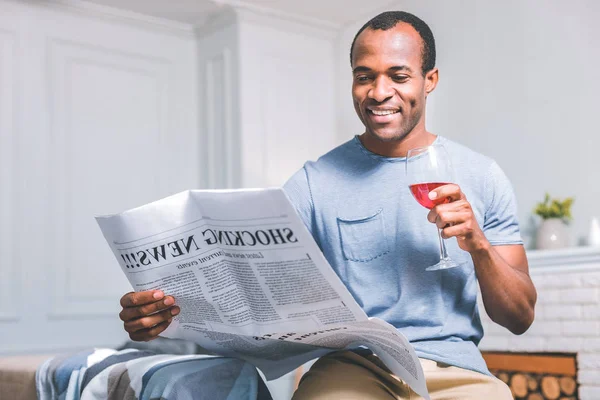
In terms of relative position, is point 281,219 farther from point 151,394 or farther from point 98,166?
point 98,166

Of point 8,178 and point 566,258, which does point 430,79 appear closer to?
point 566,258

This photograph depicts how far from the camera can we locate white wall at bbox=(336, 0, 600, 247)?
126 inches

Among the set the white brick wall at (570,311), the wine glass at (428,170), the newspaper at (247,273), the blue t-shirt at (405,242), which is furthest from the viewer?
the white brick wall at (570,311)

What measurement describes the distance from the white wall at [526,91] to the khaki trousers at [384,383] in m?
2.13

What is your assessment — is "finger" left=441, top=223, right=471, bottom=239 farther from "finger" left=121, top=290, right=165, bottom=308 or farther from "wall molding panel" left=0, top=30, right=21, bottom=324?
"wall molding panel" left=0, top=30, right=21, bottom=324

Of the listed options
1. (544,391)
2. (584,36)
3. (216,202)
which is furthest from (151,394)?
(584,36)

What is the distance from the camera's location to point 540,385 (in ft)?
9.76

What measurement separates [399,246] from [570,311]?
5.82ft

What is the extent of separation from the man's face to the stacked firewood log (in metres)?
1.81

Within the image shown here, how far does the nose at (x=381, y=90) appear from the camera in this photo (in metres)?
1.34

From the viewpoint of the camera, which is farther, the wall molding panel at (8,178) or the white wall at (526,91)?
the wall molding panel at (8,178)

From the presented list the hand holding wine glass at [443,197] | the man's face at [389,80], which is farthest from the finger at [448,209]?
the man's face at [389,80]

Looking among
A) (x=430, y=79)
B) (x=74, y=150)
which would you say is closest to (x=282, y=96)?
(x=74, y=150)

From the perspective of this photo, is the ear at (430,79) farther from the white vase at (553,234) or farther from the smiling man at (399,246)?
the white vase at (553,234)
